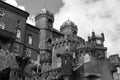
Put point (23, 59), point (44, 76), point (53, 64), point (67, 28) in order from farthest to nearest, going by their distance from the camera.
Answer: point (67, 28)
point (53, 64)
point (23, 59)
point (44, 76)

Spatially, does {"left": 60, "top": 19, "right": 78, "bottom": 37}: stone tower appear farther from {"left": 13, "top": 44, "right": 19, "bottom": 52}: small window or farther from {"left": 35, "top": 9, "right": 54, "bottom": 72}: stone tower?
{"left": 13, "top": 44, "right": 19, "bottom": 52}: small window

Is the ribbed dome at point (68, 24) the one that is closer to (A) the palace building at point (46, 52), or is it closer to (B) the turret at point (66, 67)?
(A) the palace building at point (46, 52)

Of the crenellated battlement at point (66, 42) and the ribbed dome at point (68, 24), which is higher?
the ribbed dome at point (68, 24)

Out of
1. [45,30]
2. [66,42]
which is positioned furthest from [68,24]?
[66,42]

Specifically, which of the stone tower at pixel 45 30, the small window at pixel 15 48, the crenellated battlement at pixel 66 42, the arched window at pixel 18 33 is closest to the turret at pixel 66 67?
the small window at pixel 15 48

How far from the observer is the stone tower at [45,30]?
6130cm

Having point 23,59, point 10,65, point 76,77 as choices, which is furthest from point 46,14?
point 76,77

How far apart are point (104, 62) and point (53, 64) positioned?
84.3 ft

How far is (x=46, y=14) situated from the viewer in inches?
2571

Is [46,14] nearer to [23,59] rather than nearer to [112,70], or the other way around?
[23,59]

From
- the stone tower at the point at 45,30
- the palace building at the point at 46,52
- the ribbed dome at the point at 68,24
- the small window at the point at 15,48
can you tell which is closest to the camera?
the palace building at the point at 46,52

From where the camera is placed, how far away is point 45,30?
63.8 meters

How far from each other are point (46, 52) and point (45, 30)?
6.62m

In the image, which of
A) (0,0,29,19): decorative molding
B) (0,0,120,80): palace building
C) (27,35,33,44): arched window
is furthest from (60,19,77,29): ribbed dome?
(0,0,29,19): decorative molding
